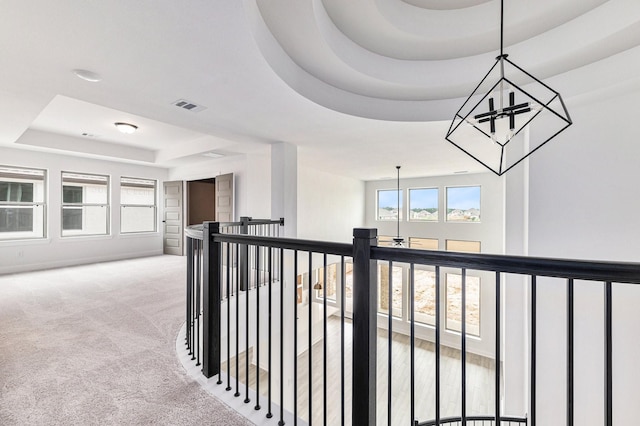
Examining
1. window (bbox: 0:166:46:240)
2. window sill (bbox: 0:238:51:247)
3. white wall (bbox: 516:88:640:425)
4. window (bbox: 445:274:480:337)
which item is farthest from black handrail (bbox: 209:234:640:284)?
window (bbox: 445:274:480:337)

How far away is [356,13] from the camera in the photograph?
2426mm

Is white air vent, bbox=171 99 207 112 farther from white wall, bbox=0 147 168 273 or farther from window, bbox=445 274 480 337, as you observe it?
window, bbox=445 274 480 337

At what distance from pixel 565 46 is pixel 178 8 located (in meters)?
3.20

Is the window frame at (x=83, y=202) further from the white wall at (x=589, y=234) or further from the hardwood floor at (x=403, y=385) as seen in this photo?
the white wall at (x=589, y=234)

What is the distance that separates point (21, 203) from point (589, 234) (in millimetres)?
9052

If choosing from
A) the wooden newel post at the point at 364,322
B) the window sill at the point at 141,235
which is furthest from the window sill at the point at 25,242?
the wooden newel post at the point at 364,322

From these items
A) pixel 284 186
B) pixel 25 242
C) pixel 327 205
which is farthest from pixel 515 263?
pixel 25 242

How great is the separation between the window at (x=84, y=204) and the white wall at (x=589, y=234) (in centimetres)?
843

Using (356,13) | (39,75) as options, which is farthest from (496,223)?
(39,75)

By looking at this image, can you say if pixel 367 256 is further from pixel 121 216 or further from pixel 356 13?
pixel 121 216

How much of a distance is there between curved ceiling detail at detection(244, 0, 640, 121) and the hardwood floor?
14.5 feet

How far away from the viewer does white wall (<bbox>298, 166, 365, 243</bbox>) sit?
24.1 ft

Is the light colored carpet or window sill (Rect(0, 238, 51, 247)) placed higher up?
window sill (Rect(0, 238, 51, 247))

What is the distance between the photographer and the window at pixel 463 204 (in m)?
7.90
